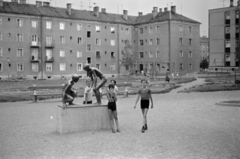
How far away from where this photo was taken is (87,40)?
74875mm

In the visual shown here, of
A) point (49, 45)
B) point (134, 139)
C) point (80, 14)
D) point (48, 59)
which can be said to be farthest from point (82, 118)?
point (80, 14)

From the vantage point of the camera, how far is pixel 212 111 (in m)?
16.7

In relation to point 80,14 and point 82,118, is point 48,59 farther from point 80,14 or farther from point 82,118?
point 82,118

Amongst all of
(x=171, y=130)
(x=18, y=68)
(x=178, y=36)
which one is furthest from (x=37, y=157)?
(x=178, y=36)

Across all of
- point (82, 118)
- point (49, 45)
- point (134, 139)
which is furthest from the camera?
point (49, 45)

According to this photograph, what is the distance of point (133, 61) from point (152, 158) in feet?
223

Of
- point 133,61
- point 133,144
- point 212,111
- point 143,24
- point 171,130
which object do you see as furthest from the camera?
point 143,24

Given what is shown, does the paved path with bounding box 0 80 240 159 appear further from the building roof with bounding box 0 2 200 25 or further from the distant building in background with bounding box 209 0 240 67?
the distant building in background with bounding box 209 0 240 67

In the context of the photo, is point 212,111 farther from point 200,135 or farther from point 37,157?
point 37,157

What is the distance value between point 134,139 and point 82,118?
2.14m

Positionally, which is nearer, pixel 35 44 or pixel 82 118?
pixel 82 118

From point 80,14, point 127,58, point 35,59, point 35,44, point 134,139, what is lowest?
point 134,139

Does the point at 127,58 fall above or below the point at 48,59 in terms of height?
above

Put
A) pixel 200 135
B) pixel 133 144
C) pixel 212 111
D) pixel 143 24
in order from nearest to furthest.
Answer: pixel 133 144
pixel 200 135
pixel 212 111
pixel 143 24
